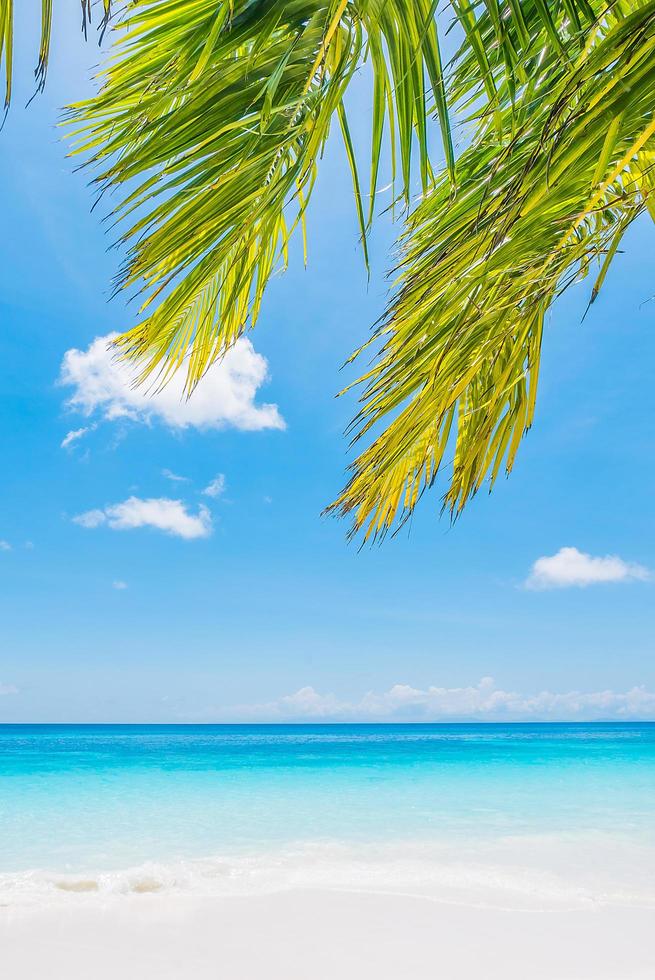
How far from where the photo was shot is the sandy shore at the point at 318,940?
11.9ft

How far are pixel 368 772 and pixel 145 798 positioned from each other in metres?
6.68

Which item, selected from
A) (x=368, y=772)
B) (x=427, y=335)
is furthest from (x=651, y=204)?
(x=368, y=772)

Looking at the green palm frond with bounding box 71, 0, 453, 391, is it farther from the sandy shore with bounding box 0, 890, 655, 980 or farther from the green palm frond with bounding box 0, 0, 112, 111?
the sandy shore with bounding box 0, 890, 655, 980

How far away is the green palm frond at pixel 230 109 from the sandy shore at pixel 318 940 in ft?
13.1

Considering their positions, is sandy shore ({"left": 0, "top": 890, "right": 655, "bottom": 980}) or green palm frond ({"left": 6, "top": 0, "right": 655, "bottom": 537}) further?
sandy shore ({"left": 0, "top": 890, "right": 655, "bottom": 980})

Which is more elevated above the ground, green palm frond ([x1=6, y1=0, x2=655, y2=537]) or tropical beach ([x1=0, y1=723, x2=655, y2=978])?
green palm frond ([x1=6, y1=0, x2=655, y2=537])

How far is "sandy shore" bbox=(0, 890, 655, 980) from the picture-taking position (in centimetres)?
364

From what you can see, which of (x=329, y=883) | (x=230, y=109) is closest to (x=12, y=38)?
(x=230, y=109)

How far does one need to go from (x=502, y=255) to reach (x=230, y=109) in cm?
46

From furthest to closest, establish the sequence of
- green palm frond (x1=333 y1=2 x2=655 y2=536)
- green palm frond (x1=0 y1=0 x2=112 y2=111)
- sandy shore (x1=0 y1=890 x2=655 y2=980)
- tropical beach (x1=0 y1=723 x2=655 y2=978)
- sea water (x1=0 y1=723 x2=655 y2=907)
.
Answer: sea water (x1=0 y1=723 x2=655 y2=907), tropical beach (x1=0 y1=723 x2=655 y2=978), sandy shore (x1=0 y1=890 x2=655 y2=980), green palm frond (x1=333 y1=2 x2=655 y2=536), green palm frond (x1=0 y1=0 x2=112 y2=111)

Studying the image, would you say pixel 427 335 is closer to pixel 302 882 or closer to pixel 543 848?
pixel 302 882

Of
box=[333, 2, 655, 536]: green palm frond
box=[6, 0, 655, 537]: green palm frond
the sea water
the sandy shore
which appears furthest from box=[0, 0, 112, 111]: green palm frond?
the sea water

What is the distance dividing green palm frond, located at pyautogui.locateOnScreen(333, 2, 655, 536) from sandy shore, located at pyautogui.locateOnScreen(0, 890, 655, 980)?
3.51 meters

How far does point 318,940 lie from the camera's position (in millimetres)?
4105
